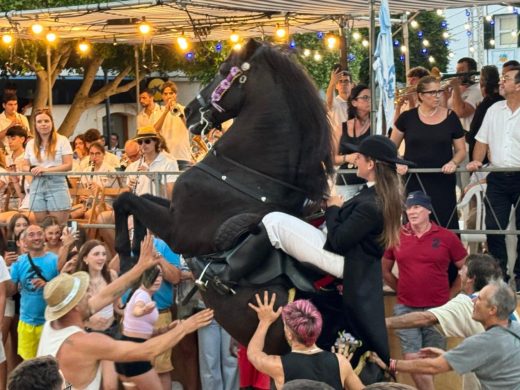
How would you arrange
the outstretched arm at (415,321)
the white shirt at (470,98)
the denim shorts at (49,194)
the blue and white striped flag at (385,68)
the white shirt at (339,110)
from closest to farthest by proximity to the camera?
the outstretched arm at (415,321) < the blue and white striped flag at (385,68) < the white shirt at (470,98) < the denim shorts at (49,194) < the white shirt at (339,110)

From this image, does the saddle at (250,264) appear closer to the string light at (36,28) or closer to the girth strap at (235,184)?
the girth strap at (235,184)

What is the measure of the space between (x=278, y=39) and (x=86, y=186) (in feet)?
16.2

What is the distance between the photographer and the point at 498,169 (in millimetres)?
8914

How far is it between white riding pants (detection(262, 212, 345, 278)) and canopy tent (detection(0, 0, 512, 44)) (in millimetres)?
4315

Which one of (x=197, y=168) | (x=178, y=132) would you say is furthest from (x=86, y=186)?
(x=197, y=168)

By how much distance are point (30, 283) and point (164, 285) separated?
127 centimetres

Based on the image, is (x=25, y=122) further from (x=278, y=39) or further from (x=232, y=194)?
(x=232, y=194)

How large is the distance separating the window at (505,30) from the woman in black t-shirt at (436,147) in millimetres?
21391

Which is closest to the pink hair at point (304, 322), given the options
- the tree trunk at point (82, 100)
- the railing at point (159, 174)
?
the railing at point (159, 174)

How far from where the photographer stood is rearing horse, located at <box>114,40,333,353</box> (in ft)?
24.9

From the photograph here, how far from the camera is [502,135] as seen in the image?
30.8 feet

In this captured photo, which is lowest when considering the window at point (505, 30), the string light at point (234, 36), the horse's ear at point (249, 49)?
the horse's ear at point (249, 49)

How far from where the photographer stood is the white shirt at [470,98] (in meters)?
11.3

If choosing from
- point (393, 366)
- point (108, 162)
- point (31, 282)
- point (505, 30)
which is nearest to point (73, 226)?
point (31, 282)
